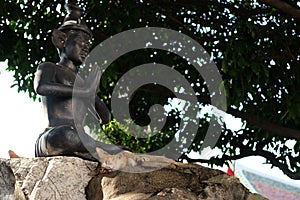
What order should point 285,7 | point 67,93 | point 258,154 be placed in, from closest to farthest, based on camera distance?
point 67,93
point 285,7
point 258,154

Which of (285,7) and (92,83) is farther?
(285,7)

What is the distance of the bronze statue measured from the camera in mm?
3865

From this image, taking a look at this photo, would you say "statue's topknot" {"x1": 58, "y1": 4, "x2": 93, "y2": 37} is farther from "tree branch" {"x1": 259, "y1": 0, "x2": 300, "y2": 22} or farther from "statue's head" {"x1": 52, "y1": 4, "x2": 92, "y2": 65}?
"tree branch" {"x1": 259, "y1": 0, "x2": 300, "y2": 22}

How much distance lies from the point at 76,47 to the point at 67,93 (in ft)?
1.59

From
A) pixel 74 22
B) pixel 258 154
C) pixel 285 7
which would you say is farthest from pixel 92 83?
pixel 258 154

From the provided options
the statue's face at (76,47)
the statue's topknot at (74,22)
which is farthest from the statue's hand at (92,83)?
the statue's topknot at (74,22)

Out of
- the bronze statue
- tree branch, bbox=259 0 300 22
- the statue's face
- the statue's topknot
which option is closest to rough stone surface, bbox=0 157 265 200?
the bronze statue

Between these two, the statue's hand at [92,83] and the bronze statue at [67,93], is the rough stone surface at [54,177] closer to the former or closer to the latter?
the bronze statue at [67,93]

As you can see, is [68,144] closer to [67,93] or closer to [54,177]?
[54,177]

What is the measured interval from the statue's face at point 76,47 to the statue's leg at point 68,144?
2.20 ft

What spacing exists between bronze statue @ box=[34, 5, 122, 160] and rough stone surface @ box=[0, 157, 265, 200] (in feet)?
0.37

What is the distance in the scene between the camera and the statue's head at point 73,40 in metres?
4.34

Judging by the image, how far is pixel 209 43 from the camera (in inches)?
310

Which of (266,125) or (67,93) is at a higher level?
(67,93)
